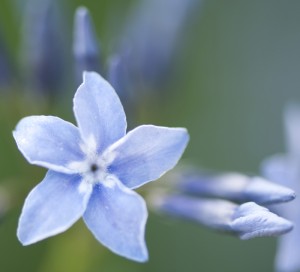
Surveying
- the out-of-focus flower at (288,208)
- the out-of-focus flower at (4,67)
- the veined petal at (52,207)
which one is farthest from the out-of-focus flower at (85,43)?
the out-of-focus flower at (288,208)

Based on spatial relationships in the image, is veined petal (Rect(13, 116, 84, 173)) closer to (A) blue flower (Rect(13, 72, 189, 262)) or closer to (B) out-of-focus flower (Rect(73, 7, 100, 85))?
(A) blue flower (Rect(13, 72, 189, 262))

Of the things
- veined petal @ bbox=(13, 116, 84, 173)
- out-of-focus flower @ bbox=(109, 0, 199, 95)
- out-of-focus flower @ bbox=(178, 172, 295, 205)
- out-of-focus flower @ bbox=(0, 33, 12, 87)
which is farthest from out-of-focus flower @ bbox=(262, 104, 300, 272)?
out-of-focus flower @ bbox=(0, 33, 12, 87)

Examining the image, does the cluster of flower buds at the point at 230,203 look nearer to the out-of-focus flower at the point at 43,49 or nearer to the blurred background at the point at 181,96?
the blurred background at the point at 181,96

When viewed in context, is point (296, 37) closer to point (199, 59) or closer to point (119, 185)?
point (199, 59)

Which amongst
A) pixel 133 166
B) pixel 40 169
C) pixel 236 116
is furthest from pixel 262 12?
pixel 133 166

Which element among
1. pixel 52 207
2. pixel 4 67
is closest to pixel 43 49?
pixel 4 67

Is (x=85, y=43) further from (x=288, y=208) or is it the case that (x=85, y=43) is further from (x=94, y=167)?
(x=288, y=208)
